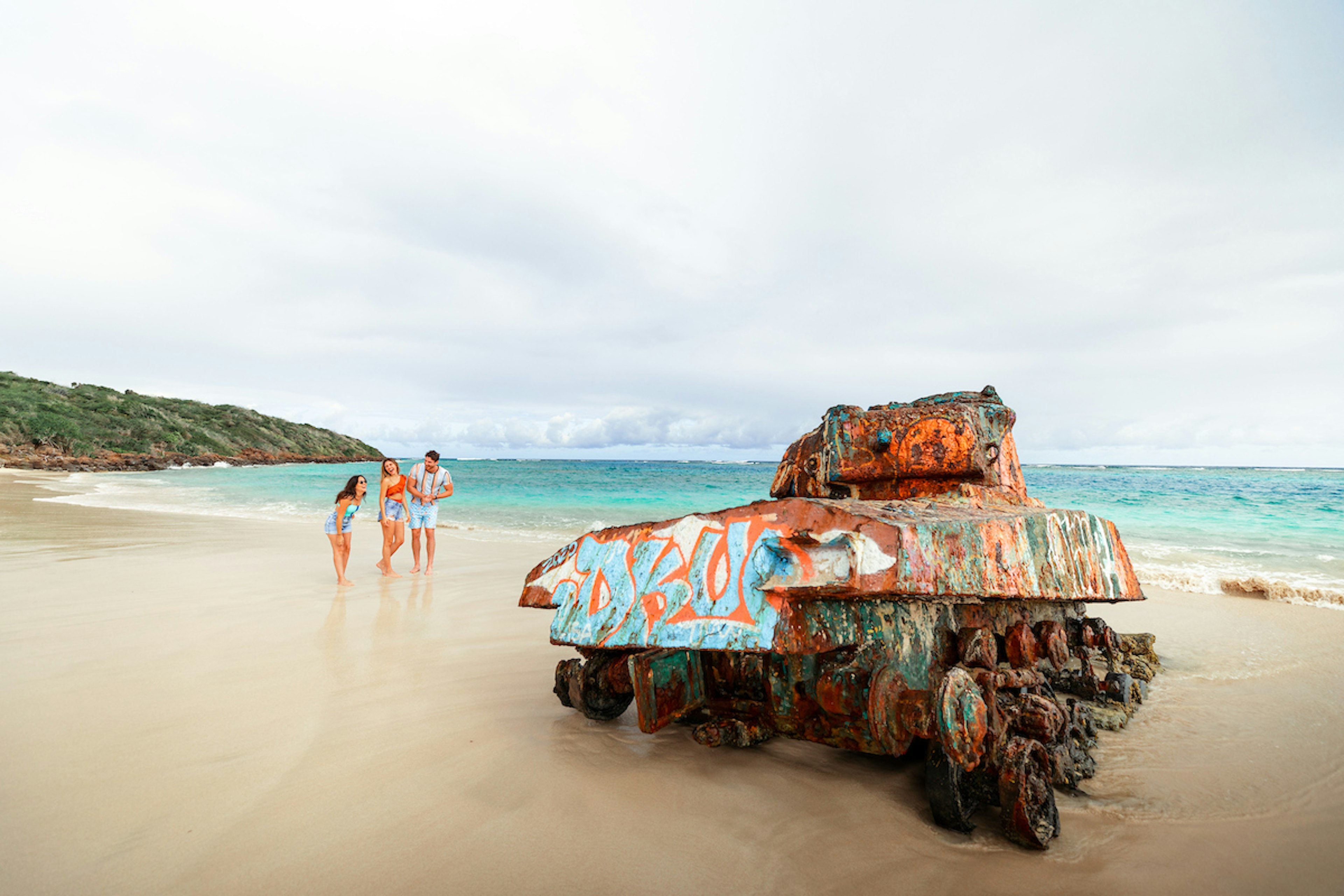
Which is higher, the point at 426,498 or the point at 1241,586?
the point at 426,498

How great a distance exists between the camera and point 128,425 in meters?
46.1

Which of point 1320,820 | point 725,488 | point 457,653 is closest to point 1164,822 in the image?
point 1320,820

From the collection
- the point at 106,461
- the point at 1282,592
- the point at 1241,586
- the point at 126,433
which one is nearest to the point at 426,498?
the point at 1241,586

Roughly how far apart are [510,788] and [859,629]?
5.10ft

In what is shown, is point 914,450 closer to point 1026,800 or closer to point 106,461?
point 1026,800

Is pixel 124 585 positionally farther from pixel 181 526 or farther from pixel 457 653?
pixel 181 526

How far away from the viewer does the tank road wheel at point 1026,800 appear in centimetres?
215

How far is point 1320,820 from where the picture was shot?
2.45 metres

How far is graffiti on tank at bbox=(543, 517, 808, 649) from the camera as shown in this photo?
233cm

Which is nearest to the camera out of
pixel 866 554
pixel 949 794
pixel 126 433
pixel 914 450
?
pixel 866 554

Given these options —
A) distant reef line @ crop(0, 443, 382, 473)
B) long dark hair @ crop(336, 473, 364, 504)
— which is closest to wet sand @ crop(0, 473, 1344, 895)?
long dark hair @ crop(336, 473, 364, 504)

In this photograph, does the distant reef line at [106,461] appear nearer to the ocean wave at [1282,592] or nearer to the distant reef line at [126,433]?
the distant reef line at [126,433]

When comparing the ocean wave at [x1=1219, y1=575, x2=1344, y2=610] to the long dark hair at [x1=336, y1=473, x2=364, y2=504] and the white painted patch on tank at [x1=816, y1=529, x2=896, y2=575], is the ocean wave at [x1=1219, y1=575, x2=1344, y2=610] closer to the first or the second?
the white painted patch on tank at [x1=816, y1=529, x2=896, y2=575]

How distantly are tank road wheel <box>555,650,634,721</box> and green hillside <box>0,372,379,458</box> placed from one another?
5014cm
